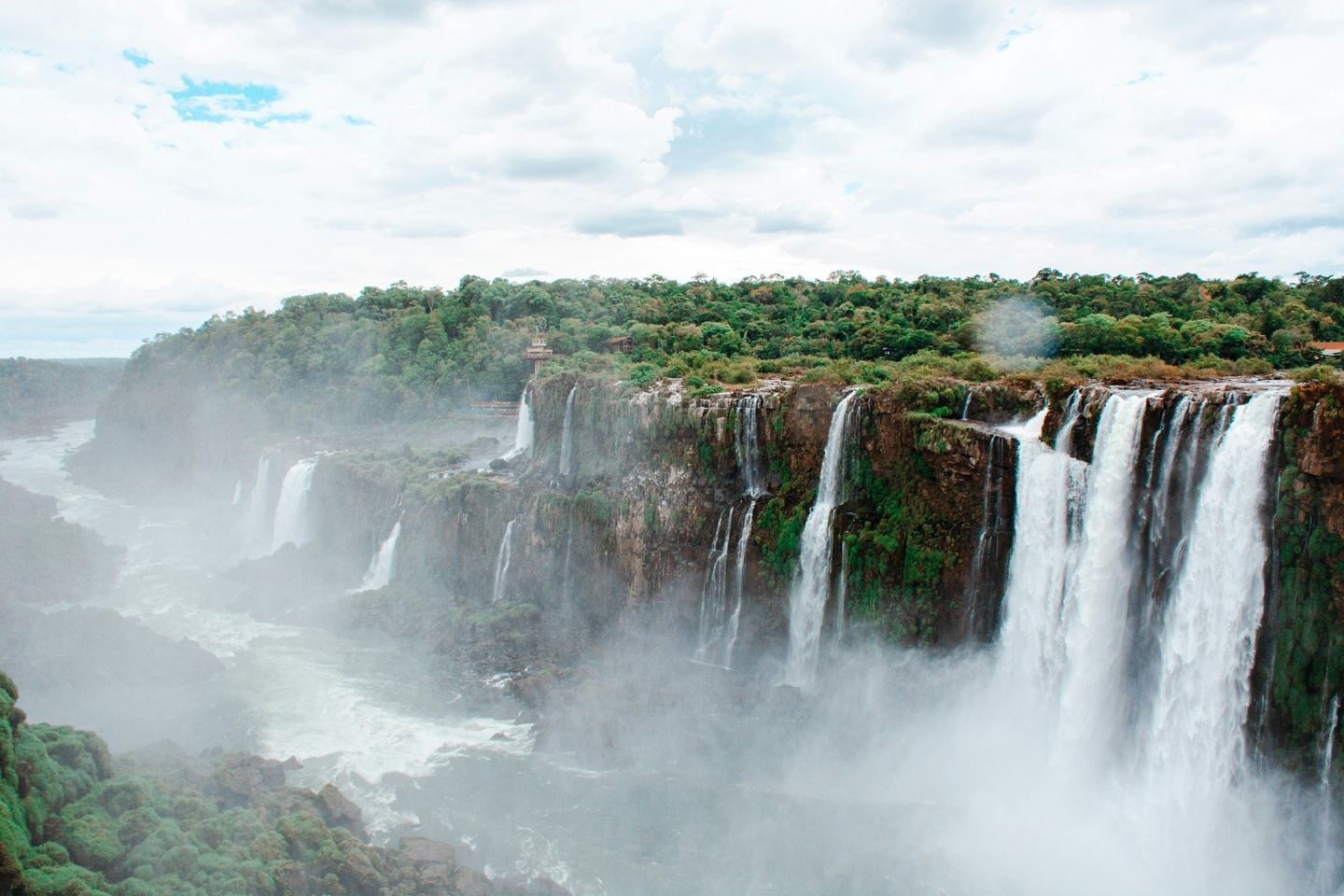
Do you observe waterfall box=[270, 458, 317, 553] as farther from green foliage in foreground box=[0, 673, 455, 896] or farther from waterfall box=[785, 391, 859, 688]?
waterfall box=[785, 391, 859, 688]

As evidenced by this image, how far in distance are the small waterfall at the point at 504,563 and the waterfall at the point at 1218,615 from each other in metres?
23.3

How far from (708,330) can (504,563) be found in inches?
879

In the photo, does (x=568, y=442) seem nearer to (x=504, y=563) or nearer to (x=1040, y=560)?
(x=504, y=563)

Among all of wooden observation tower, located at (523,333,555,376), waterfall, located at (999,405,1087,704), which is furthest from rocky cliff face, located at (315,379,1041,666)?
wooden observation tower, located at (523,333,555,376)

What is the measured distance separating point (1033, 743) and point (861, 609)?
232 inches

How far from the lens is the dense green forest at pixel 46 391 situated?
354 feet

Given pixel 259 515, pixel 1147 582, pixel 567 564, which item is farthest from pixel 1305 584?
pixel 259 515

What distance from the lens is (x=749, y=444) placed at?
30.0 meters

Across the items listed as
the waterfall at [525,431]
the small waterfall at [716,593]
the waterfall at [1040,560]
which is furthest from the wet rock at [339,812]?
the waterfall at [525,431]

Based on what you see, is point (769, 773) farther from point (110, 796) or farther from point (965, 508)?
point (110, 796)

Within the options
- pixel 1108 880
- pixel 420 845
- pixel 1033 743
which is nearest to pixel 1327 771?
pixel 1108 880

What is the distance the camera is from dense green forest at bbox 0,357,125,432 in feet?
354

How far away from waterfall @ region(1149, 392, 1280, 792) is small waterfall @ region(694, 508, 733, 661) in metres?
13.6

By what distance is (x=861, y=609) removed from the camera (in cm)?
2577
